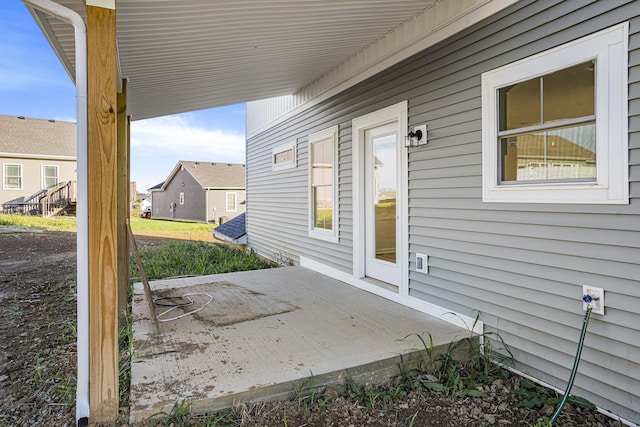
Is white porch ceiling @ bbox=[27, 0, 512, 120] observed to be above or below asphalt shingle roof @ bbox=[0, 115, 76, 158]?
below

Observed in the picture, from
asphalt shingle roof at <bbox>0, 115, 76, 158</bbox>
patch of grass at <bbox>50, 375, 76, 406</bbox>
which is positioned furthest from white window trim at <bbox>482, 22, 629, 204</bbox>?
asphalt shingle roof at <bbox>0, 115, 76, 158</bbox>

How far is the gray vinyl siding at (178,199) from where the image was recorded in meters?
25.8

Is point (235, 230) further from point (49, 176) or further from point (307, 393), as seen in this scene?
point (49, 176)

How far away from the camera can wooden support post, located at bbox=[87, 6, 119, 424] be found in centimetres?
215

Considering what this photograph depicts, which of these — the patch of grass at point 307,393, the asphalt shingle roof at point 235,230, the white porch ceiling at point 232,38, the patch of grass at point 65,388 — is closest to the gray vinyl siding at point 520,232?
Result: the white porch ceiling at point 232,38

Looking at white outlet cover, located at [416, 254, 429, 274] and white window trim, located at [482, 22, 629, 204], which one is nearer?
white window trim, located at [482, 22, 629, 204]

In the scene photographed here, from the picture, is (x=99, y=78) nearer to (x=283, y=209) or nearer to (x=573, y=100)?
(x=573, y=100)

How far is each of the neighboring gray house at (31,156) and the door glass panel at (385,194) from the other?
2125 cm

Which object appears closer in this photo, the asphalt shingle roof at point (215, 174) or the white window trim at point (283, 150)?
the white window trim at point (283, 150)

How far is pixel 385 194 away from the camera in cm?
459

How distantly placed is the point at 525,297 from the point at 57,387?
134 inches

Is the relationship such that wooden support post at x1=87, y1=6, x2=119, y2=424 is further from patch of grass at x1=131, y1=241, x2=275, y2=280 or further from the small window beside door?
the small window beside door

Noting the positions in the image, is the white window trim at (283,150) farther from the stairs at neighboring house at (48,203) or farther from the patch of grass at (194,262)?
the stairs at neighboring house at (48,203)

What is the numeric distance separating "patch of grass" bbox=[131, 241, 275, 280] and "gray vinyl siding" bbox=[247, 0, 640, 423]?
4.09m
